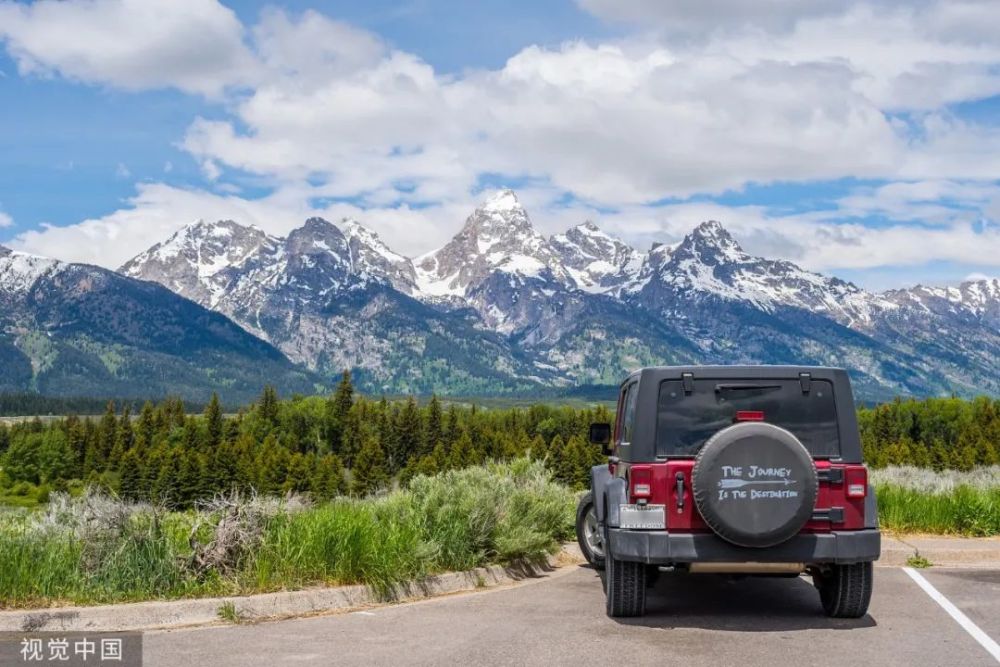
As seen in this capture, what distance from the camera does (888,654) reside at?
887 cm

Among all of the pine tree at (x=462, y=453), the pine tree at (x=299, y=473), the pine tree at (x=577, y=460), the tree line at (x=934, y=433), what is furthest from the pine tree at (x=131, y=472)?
the tree line at (x=934, y=433)

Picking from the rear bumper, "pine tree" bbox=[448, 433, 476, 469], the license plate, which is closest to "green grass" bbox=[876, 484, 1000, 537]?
the rear bumper

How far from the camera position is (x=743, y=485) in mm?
9562

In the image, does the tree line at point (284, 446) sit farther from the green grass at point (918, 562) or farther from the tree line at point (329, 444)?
the green grass at point (918, 562)

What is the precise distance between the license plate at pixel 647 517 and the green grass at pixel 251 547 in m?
2.87

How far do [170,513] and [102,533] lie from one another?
1348mm

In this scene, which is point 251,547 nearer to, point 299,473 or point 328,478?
point 328,478

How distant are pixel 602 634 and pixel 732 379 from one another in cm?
289

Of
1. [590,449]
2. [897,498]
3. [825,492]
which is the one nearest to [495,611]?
[825,492]

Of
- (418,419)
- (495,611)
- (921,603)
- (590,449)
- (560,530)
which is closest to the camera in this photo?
(495,611)

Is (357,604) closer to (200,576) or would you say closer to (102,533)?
(200,576)

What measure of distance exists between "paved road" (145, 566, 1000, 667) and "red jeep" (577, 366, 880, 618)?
59 cm

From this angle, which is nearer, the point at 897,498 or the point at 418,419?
the point at 897,498

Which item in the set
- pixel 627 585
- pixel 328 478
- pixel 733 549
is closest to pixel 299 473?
pixel 328 478
